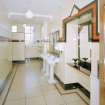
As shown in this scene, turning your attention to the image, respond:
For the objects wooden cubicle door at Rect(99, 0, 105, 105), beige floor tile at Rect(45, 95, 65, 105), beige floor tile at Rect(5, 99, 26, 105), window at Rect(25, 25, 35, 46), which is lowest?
beige floor tile at Rect(5, 99, 26, 105)

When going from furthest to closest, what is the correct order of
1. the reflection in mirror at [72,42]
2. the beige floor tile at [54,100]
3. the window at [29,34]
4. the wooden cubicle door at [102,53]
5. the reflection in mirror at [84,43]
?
the window at [29,34], the reflection in mirror at [72,42], the reflection in mirror at [84,43], the beige floor tile at [54,100], the wooden cubicle door at [102,53]

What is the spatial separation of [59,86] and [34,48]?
4.98 metres

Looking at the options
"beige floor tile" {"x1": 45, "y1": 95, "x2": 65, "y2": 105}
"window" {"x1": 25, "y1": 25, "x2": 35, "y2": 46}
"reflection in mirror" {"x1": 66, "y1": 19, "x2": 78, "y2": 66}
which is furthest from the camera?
"window" {"x1": 25, "y1": 25, "x2": 35, "y2": 46}

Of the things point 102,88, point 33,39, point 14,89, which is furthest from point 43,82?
point 33,39

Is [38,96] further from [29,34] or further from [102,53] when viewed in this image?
[29,34]

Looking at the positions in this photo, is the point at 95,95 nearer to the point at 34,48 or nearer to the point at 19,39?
the point at 19,39

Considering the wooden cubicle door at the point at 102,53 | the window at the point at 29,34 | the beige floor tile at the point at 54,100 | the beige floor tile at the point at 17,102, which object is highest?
the window at the point at 29,34

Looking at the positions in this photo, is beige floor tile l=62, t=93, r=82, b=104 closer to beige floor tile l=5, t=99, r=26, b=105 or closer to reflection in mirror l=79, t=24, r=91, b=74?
reflection in mirror l=79, t=24, r=91, b=74

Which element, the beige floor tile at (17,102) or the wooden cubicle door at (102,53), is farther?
the beige floor tile at (17,102)

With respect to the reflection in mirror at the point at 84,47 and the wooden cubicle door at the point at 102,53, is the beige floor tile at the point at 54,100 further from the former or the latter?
the wooden cubicle door at the point at 102,53

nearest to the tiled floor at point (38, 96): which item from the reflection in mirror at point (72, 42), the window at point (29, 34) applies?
the reflection in mirror at point (72, 42)

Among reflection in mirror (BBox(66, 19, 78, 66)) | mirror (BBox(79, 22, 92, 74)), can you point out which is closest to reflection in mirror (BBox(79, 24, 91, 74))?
Answer: mirror (BBox(79, 22, 92, 74))

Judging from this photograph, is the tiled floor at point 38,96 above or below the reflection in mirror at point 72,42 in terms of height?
below

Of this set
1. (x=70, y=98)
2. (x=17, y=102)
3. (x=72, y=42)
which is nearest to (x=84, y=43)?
(x=72, y=42)
